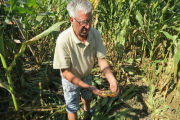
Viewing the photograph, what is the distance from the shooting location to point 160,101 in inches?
77.8

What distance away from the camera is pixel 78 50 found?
51.1 inches

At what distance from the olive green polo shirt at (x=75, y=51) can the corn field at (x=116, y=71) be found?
257 mm

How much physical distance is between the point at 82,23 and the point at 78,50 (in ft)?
0.78

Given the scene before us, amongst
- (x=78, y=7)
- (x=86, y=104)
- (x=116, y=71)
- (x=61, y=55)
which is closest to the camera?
(x=78, y=7)

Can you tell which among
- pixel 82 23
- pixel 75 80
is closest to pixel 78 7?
pixel 82 23

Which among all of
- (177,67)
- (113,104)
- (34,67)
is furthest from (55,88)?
(177,67)

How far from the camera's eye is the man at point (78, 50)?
112 centimetres

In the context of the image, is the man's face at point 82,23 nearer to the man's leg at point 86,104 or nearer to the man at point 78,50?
the man at point 78,50

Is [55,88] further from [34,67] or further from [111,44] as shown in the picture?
[111,44]

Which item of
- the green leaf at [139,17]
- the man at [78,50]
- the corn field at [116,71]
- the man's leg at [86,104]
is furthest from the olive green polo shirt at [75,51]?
the green leaf at [139,17]

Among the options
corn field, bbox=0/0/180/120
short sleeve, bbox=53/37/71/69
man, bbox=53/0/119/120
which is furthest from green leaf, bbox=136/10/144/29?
short sleeve, bbox=53/37/71/69

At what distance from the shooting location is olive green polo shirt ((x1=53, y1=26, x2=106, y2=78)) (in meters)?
1.24

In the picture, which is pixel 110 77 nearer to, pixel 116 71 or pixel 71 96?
pixel 71 96

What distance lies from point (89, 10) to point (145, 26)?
140cm
